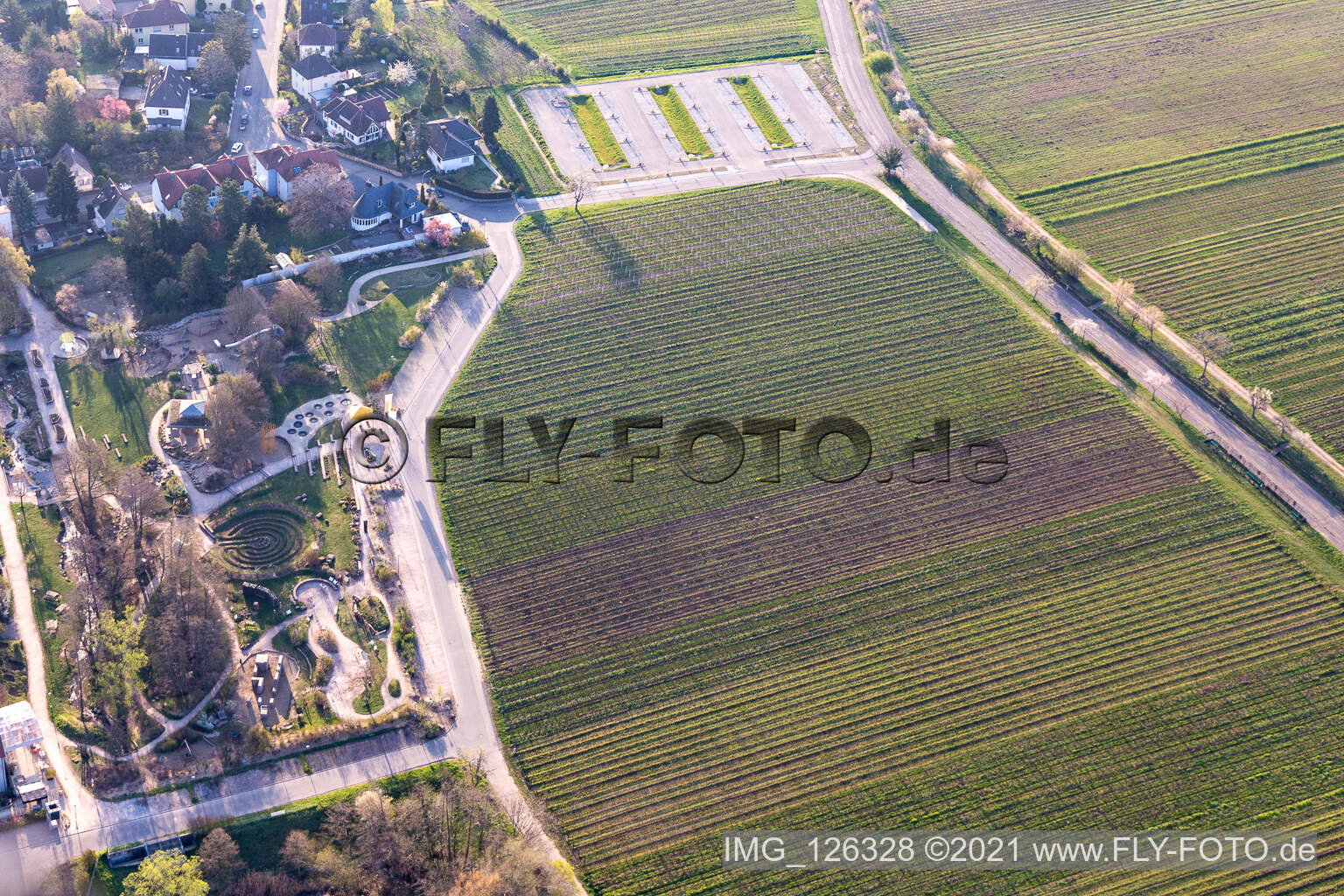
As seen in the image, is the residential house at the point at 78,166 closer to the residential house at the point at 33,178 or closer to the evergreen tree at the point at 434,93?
the residential house at the point at 33,178

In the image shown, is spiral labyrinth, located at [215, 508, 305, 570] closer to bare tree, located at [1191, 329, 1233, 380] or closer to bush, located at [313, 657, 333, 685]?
bush, located at [313, 657, 333, 685]

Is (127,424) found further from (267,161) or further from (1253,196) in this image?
(1253,196)

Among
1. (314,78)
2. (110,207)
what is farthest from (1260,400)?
(110,207)

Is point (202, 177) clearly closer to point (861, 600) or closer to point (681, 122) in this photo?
point (681, 122)

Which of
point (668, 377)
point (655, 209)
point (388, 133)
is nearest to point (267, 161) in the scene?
point (388, 133)

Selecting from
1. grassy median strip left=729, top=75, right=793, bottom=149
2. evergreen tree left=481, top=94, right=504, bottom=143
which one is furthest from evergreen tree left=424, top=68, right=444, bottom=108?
grassy median strip left=729, top=75, right=793, bottom=149

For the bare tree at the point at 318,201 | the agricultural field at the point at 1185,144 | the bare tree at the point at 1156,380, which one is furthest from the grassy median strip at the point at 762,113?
the bare tree at the point at 1156,380
